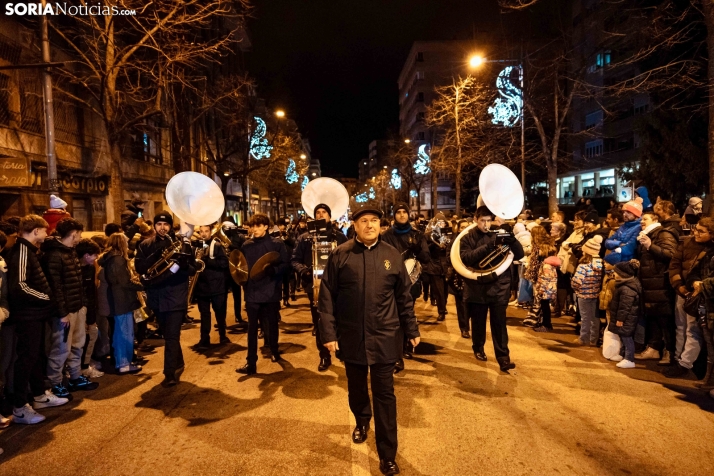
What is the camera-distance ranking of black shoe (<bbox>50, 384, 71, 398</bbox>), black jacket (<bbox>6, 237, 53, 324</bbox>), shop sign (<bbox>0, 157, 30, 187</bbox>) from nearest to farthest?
black jacket (<bbox>6, 237, 53, 324</bbox>), black shoe (<bbox>50, 384, 71, 398</bbox>), shop sign (<bbox>0, 157, 30, 187</bbox>)

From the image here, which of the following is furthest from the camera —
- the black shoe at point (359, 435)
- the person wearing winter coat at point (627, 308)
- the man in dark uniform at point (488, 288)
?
the person wearing winter coat at point (627, 308)

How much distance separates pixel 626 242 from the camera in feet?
21.6

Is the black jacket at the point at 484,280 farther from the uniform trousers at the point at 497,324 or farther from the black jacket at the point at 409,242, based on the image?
the black jacket at the point at 409,242

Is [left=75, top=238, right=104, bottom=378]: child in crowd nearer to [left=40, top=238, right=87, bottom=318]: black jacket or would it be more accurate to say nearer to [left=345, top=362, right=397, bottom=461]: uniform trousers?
[left=40, top=238, right=87, bottom=318]: black jacket

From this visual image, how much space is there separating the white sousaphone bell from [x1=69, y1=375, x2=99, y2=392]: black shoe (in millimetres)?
4889

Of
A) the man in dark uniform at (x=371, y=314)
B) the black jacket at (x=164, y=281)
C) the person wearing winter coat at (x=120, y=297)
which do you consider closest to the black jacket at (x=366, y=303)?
the man in dark uniform at (x=371, y=314)

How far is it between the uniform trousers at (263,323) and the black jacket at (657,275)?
499 cm

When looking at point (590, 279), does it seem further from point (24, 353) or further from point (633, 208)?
point (24, 353)

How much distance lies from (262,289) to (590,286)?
4.87 metres

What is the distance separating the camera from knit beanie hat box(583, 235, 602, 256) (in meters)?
7.05

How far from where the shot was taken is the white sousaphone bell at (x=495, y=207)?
607 centimetres

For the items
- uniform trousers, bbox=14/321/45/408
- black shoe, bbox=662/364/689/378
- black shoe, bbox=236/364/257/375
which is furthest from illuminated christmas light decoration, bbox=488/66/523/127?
uniform trousers, bbox=14/321/45/408

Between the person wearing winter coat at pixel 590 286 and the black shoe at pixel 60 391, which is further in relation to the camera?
the person wearing winter coat at pixel 590 286

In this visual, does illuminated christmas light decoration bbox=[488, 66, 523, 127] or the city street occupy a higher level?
illuminated christmas light decoration bbox=[488, 66, 523, 127]
